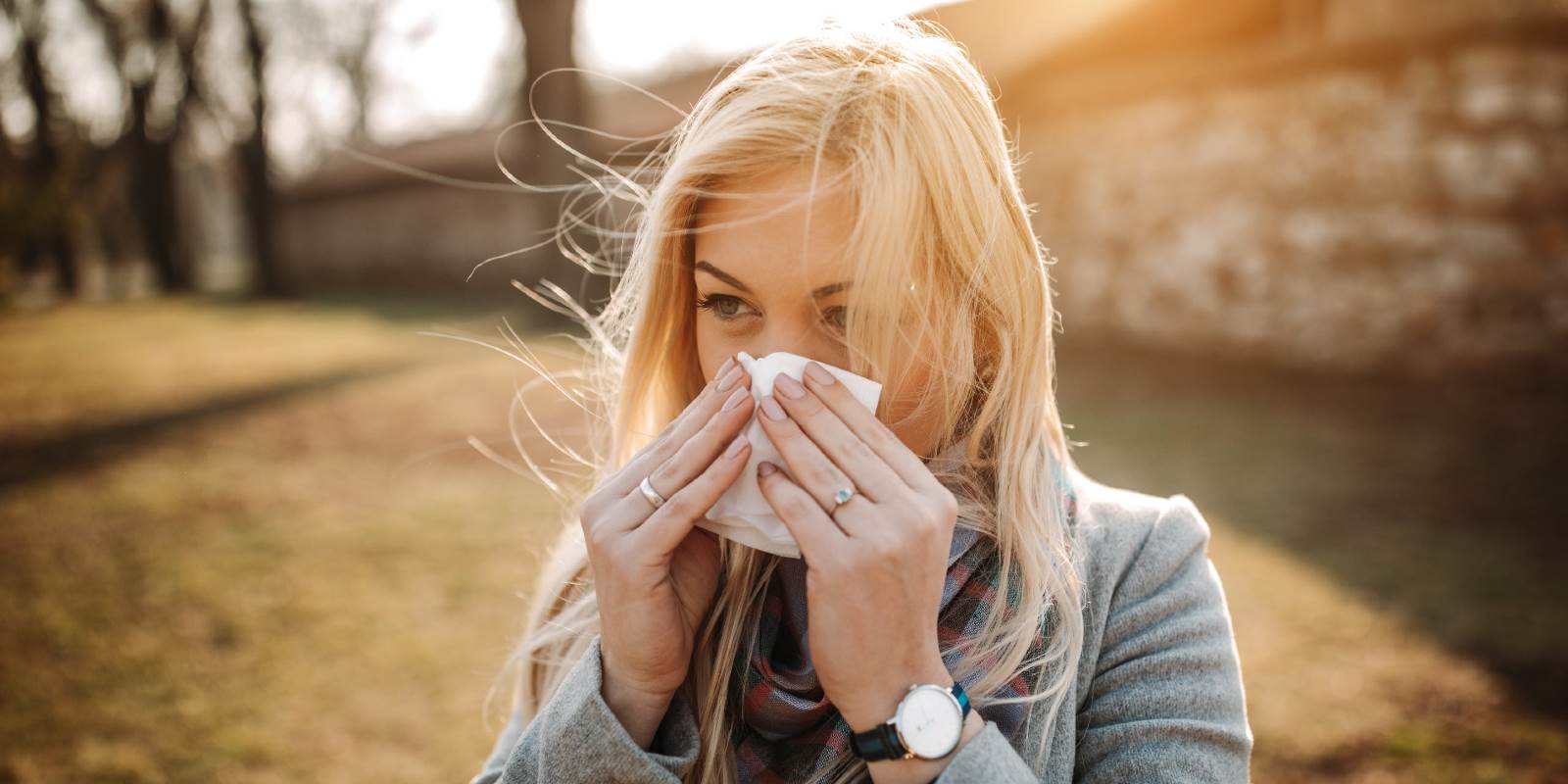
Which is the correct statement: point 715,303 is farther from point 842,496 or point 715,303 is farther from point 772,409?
point 842,496

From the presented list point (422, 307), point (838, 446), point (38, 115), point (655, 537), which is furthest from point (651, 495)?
point (38, 115)

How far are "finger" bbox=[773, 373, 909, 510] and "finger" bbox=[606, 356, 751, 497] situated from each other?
9cm

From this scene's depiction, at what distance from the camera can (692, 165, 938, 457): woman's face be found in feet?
4.82

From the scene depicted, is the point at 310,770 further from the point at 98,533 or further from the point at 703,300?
the point at 98,533

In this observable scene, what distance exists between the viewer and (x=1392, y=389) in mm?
7559

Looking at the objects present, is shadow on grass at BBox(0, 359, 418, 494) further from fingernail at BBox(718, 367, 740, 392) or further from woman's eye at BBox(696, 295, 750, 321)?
fingernail at BBox(718, 367, 740, 392)

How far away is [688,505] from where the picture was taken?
135 cm

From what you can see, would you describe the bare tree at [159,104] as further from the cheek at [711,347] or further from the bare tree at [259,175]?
the cheek at [711,347]

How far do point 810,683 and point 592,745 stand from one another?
14.5 inches

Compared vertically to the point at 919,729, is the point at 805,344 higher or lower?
higher

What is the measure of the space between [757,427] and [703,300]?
331mm

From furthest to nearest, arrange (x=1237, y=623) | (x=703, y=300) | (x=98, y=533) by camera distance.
→ 1. (x=98, y=533)
2. (x=1237, y=623)
3. (x=703, y=300)

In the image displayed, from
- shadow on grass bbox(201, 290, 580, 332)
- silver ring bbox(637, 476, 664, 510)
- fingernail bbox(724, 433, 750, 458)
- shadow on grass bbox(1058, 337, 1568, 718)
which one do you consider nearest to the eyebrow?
fingernail bbox(724, 433, 750, 458)

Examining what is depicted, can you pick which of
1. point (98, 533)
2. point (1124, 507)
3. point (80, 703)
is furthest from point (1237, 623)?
point (98, 533)
